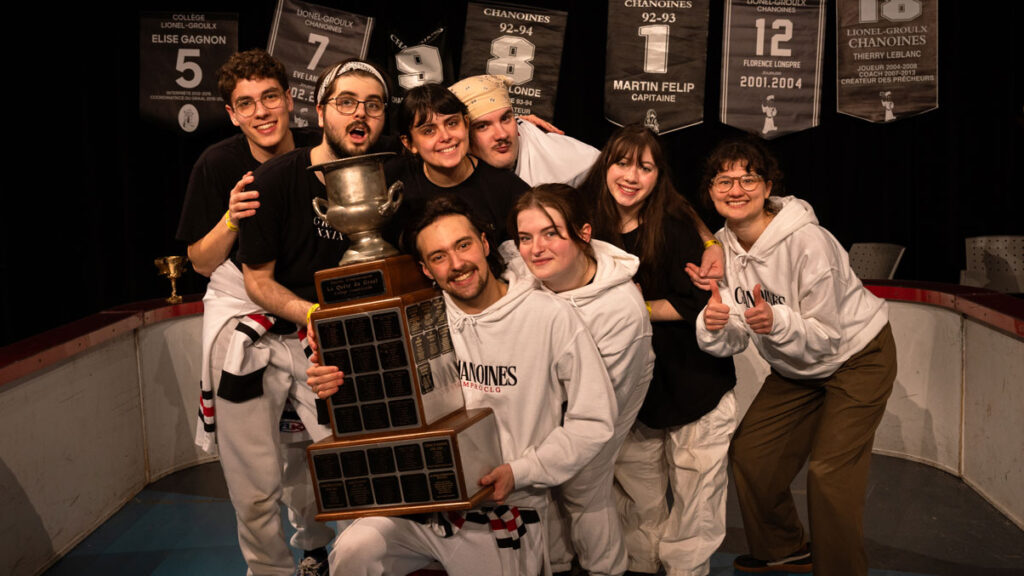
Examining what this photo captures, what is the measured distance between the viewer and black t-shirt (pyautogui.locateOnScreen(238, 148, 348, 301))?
9.64ft

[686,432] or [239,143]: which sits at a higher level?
[239,143]

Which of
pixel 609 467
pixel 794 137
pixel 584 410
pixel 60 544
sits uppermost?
pixel 794 137

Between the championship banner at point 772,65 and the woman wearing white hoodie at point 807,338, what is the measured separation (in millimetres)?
3152

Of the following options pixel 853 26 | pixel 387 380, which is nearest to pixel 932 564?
pixel 387 380

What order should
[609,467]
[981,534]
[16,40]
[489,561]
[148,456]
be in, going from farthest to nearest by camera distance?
1. [16,40]
2. [148,456]
3. [981,534]
4. [609,467]
5. [489,561]

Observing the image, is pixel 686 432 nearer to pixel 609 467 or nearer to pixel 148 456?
pixel 609 467

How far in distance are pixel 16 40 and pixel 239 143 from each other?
3.64m

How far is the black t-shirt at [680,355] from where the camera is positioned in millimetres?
3246

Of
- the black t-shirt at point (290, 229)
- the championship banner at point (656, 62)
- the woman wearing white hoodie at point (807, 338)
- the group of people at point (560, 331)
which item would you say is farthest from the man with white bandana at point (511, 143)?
the championship banner at point (656, 62)

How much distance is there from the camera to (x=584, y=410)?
106 inches

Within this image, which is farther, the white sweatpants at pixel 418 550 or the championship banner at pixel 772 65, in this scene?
the championship banner at pixel 772 65

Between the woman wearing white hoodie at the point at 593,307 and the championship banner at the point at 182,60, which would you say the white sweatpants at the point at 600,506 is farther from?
the championship banner at the point at 182,60

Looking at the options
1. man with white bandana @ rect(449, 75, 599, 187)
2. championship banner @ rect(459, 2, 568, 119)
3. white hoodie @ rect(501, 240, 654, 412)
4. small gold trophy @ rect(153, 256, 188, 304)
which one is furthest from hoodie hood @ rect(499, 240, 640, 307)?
championship banner @ rect(459, 2, 568, 119)

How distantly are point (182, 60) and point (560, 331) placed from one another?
4.74 m
